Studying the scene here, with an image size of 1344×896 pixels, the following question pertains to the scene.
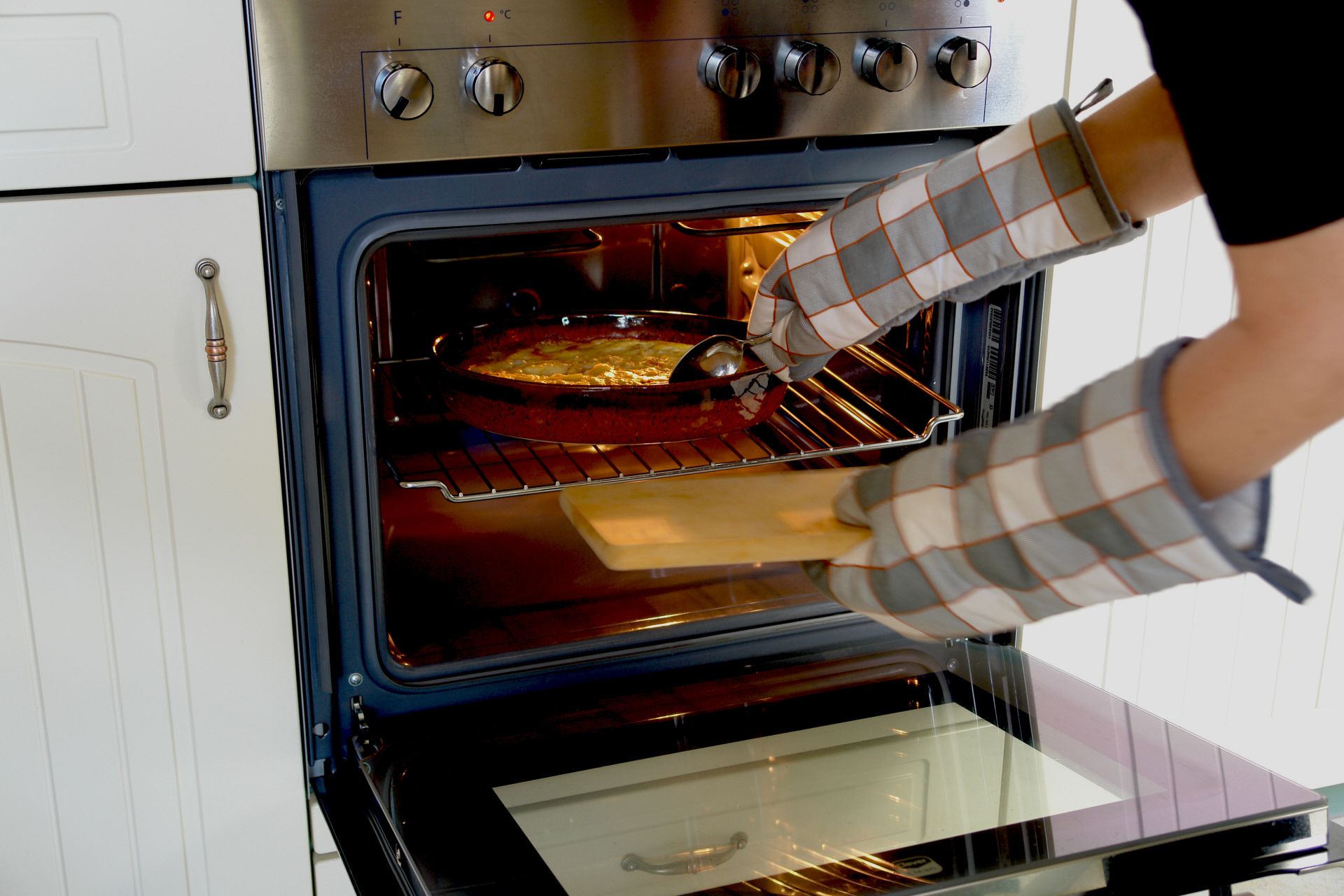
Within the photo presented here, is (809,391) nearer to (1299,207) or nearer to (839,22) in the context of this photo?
(839,22)

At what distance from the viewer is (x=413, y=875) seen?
3.20ft

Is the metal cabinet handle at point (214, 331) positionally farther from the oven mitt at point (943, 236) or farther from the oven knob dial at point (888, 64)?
the oven knob dial at point (888, 64)

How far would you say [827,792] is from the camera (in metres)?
1.10

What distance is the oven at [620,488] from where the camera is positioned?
1019 mm

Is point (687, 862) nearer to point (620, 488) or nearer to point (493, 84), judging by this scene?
point (620, 488)

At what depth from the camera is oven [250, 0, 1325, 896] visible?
3.34ft

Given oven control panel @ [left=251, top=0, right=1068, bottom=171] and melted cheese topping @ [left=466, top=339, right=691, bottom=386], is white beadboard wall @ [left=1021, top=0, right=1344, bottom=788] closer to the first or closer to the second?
oven control panel @ [left=251, top=0, right=1068, bottom=171]

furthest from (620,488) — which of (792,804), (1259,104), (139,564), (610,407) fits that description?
(1259,104)

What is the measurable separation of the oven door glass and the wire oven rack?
247mm

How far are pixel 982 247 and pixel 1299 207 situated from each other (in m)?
0.44

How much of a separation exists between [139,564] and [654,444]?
52cm

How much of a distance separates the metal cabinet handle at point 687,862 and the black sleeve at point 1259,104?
2.01 ft

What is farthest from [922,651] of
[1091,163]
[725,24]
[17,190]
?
[17,190]

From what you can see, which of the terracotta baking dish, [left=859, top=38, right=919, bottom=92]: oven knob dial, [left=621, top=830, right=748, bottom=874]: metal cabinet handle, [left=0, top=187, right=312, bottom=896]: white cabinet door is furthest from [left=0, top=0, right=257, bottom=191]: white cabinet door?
[left=621, top=830, right=748, bottom=874]: metal cabinet handle
